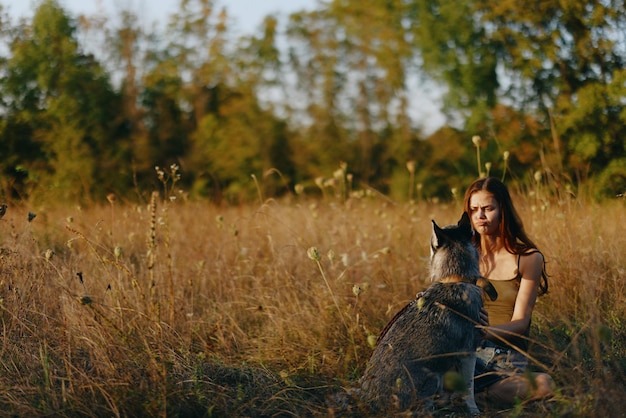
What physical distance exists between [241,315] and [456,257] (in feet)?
8.15

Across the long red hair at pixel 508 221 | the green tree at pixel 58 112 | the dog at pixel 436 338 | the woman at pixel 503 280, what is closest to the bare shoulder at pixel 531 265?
the woman at pixel 503 280

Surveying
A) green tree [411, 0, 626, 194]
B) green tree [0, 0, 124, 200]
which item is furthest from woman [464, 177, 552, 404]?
green tree [411, 0, 626, 194]

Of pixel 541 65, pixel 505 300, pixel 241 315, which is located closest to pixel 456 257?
pixel 505 300

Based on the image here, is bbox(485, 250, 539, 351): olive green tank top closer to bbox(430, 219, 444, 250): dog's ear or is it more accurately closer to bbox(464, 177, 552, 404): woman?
bbox(464, 177, 552, 404): woman

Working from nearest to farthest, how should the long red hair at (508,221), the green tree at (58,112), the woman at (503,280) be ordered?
the woman at (503,280) → the long red hair at (508,221) → the green tree at (58,112)

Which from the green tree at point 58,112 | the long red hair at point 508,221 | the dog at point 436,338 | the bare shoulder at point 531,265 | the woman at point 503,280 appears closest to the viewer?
the dog at point 436,338

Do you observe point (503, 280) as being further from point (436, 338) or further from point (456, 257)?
point (436, 338)

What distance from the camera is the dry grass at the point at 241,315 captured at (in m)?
3.72

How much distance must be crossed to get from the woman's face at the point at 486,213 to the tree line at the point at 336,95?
26.7ft

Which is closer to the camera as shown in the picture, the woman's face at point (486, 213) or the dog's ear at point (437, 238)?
the dog's ear at point (437, 238)

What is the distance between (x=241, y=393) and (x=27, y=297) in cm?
193

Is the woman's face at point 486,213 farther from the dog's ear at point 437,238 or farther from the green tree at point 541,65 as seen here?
the green tree at point 541,65

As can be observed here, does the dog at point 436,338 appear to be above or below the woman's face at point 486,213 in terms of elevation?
below

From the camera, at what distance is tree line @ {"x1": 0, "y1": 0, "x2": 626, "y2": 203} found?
15.1 metres
